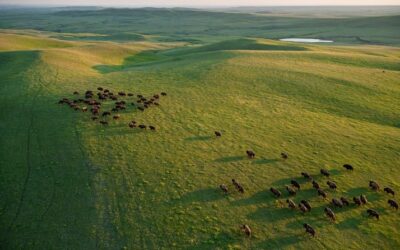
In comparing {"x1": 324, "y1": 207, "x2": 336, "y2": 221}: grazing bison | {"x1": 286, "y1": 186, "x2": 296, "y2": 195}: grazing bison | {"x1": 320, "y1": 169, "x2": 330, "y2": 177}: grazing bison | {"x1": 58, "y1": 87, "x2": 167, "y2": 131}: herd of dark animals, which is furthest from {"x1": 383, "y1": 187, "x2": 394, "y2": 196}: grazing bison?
{"x1": 58, "y1": 87, "x2": 167, "y2": 131}: herd of dark animals

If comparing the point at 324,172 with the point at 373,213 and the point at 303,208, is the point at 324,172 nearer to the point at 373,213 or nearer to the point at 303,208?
the point at 373,213

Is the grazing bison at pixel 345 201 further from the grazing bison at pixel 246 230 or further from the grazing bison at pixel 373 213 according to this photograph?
the grazing bison at pixel 246 230

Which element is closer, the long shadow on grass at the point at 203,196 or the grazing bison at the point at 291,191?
the long shadow on grass at the point at 203,196

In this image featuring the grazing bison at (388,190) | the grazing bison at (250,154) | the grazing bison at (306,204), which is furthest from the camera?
the grazing bison at (250,154)

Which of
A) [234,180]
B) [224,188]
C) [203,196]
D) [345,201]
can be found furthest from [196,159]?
[345,201]

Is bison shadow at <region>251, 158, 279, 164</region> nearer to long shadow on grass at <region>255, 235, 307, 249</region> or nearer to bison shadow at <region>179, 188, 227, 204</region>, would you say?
bison shadow at <region>179, 188, 227, 204</region>

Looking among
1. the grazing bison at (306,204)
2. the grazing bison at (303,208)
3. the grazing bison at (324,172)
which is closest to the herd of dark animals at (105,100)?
the grazing bison at (324,172)

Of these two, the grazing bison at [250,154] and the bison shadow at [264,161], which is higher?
the grazing bison at [250,154]
